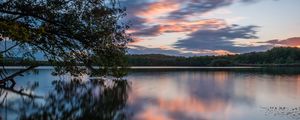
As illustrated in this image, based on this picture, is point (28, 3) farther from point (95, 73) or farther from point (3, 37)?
point (95, 73)

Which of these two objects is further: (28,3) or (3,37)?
(28,3)

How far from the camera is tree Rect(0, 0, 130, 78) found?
1180cm

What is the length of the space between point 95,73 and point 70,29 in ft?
7.96

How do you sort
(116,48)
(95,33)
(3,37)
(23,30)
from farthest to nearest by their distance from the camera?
(116,48), (95,33), (3,37), (23,30)

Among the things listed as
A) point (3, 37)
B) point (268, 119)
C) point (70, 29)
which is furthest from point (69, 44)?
point (268, 119)

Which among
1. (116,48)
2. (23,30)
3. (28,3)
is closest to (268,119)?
(116,48)

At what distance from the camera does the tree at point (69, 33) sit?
11.8 metres

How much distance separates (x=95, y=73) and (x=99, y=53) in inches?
45.0

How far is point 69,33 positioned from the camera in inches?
476

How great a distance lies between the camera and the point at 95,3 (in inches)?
518

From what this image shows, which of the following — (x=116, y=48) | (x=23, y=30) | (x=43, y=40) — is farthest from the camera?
(x=116, y=48)

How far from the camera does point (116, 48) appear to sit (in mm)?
14109

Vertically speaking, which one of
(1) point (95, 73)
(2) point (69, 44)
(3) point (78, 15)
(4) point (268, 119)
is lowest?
(4) point (268, 119)

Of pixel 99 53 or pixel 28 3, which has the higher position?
pixel 28 3
